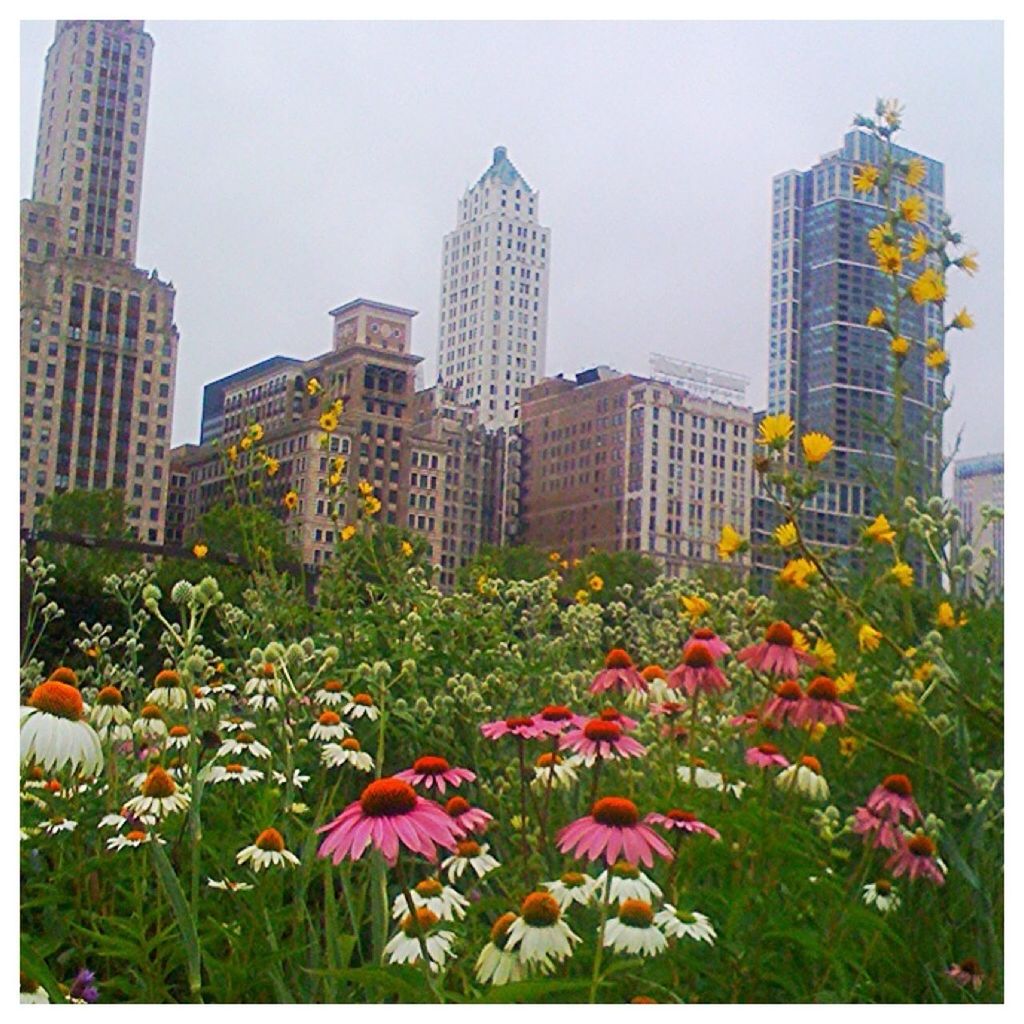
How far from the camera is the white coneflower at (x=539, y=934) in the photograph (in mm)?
1227

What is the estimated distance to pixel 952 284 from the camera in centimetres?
225

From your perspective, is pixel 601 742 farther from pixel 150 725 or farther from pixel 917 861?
pixel 150 725

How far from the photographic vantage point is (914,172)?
2240mm

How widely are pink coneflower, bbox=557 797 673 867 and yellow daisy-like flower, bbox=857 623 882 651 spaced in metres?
0.54

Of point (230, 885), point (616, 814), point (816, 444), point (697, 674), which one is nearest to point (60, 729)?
point (230, 885)

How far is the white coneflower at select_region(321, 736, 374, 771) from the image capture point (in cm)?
179

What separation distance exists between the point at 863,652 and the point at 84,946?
1234 millimetres

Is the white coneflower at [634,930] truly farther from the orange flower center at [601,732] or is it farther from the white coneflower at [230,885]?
the white coneflower at [230,885]

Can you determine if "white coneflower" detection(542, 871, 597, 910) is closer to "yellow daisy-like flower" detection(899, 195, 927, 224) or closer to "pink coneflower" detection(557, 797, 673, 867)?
"pink coneflower" detection(557, 797, 673, 867)


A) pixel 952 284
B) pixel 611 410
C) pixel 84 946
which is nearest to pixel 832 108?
pixel 952 284

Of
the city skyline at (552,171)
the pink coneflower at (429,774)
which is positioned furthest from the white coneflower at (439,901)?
the city skyline at (552,171)
